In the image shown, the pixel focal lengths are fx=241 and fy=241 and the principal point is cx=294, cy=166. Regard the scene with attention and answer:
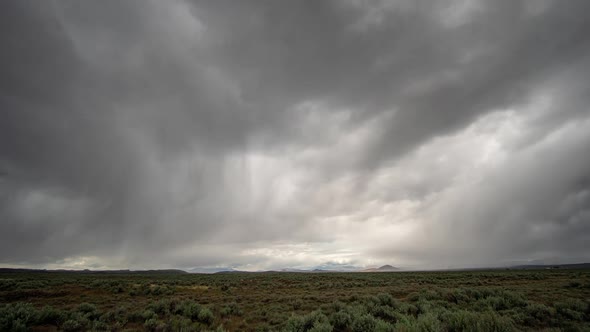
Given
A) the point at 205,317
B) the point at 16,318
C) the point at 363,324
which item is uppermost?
the point at 16,318

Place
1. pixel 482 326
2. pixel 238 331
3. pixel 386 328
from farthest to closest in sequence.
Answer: pixel 238 331
pixel 386 328
pixel 482 326

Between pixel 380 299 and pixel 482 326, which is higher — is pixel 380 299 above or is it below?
below

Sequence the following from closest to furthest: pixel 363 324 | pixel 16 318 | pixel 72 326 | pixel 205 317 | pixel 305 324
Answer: pixel 363 324 → pixel 16 318 → pixel 72 326 → pixel 305 324 → pixel 205 317

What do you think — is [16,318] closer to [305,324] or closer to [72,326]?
[72,326]

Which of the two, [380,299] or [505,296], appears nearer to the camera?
[505,296]

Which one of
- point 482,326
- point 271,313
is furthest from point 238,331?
point 482,326

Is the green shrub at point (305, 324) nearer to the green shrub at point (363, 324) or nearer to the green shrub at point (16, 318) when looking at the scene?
the green shrub at point (363, 324)

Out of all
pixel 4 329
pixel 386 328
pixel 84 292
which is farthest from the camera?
pixel 84 292

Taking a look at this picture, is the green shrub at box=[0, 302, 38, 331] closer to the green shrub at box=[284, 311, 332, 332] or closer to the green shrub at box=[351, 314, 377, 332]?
the green shrub at box=[284, 311, 332, 332]

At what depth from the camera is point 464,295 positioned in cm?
1708

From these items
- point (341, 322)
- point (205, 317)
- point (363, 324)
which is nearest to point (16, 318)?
point (205, 317)

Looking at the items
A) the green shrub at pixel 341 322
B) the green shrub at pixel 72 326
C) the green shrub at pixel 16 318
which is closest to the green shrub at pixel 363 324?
the green shrub at pixel 341 322

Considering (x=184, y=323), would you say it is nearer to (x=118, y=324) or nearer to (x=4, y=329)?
(x=118, y=324)

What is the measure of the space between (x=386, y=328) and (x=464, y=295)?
1276cm
